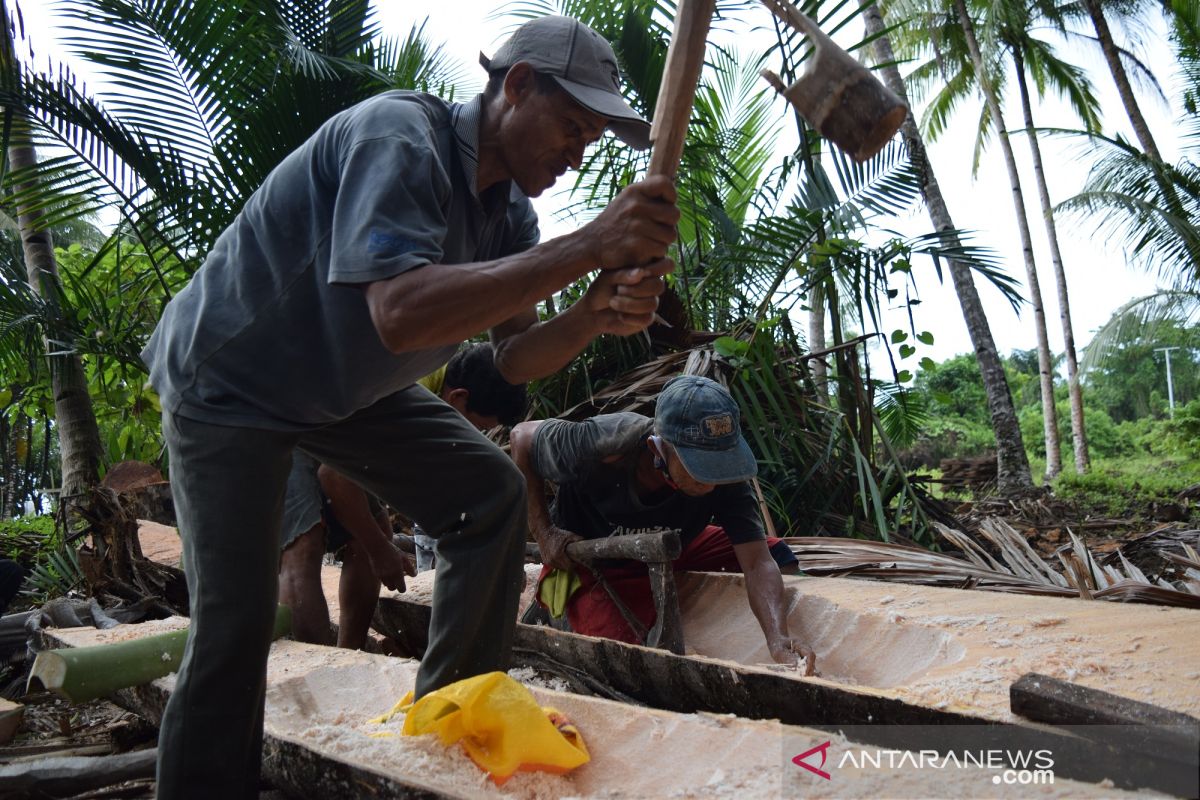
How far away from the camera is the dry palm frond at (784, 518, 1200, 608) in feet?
9.36

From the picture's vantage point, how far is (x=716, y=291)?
5602 mm

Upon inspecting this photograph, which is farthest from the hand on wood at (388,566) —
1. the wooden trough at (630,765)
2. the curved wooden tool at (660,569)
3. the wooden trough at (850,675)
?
the wooden trough at (630,765)

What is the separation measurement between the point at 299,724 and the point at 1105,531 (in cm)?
572

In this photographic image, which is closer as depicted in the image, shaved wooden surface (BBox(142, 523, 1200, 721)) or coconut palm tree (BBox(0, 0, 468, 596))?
shaved wooden surface (BBox(142, 523, 1200, 721))

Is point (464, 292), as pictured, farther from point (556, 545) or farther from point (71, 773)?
point (556, 545)

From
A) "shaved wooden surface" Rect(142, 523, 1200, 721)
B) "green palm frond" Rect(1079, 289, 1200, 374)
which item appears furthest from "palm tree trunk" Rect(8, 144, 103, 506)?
"green palm frond" Rect(1079, 289, 1200, 374)

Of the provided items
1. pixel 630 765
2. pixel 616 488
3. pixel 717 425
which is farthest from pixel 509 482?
pixel 616 488

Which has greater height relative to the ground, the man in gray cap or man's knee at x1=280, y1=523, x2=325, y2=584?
the man in gray cap

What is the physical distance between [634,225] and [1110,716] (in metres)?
1.14

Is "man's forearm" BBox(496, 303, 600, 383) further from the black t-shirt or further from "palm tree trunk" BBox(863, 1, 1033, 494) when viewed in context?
"palm tree trunk" BBox(863, 1, 1033, 494)

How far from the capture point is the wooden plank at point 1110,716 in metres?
1.33

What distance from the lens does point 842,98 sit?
176 cm

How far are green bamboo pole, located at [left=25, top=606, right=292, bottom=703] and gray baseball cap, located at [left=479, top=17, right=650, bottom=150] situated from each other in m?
1.42

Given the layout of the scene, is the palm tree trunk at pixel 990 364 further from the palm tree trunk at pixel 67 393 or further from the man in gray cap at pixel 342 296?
the man in gray cap at pixel 342 296
